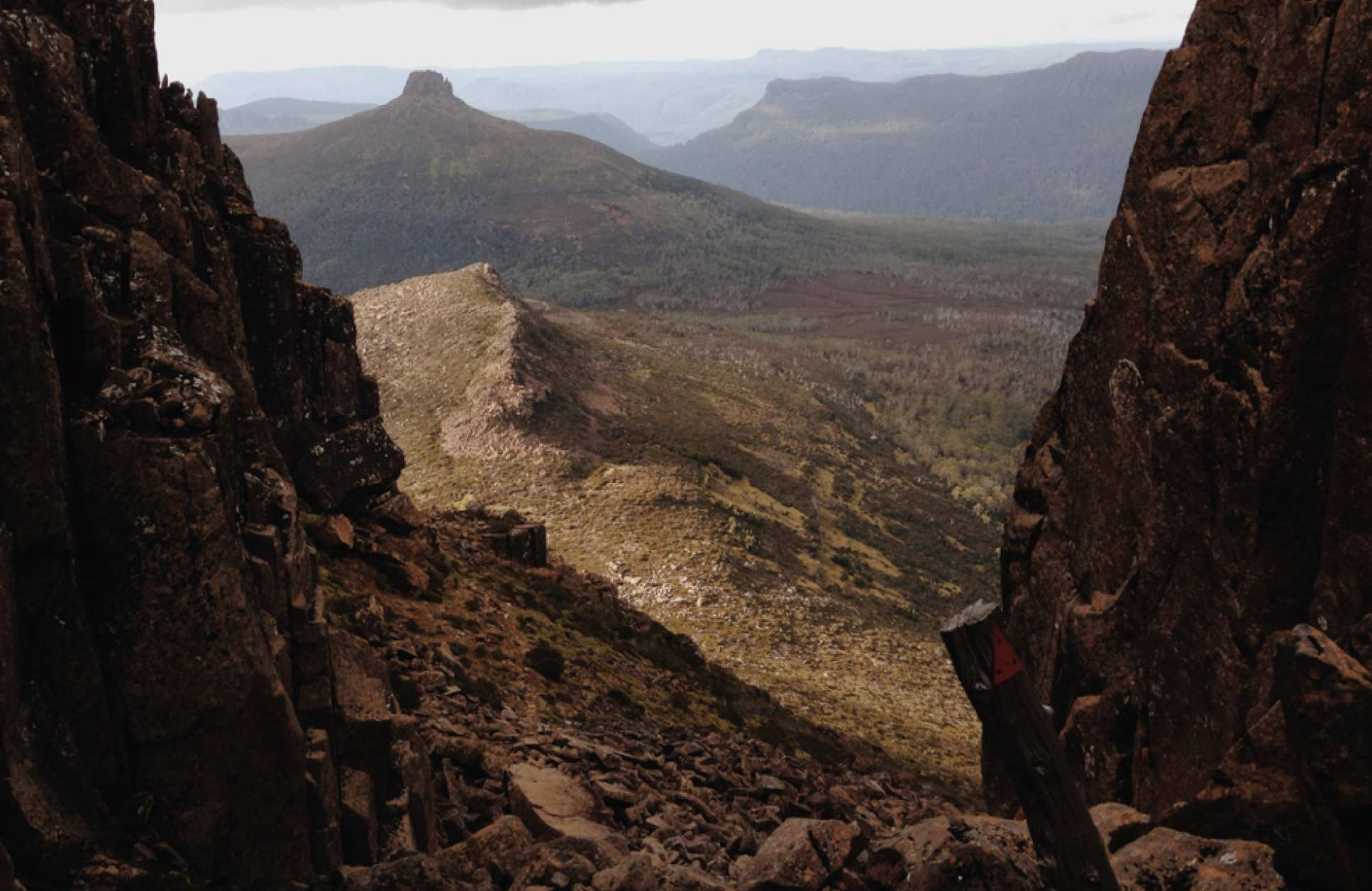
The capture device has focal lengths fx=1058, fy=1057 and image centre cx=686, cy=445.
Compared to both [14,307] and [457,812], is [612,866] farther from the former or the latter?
[14,307]

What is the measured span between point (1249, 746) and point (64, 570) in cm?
1102

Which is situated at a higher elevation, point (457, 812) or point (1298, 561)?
point (1298, 561)

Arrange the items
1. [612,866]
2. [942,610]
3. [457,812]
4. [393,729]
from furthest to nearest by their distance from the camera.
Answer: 1. [942,610]
2. [457,812]
3. [393,729]
4. [612,866]

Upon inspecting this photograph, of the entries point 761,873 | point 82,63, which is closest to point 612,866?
point 761,873

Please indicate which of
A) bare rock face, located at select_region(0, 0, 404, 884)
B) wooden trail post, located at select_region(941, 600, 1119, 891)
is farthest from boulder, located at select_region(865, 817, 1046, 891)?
bare rock face, located at select_region(0, 0, 404, 884)

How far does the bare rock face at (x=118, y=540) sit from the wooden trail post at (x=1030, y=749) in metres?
6.95

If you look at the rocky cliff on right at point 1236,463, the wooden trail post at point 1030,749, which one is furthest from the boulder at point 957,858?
the rocky cliff on right at point 1236,463

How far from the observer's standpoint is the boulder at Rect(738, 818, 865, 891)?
37.6 ft

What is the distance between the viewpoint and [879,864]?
11.2 meters

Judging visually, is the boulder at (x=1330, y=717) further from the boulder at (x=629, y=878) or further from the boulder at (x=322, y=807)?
the boulder at (x=322, y=807)

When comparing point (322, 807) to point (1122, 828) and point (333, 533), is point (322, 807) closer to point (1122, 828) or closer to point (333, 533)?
point (1122, 828)

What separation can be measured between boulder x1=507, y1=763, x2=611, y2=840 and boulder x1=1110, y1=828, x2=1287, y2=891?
674 centimetres

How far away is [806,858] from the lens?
38.1ft

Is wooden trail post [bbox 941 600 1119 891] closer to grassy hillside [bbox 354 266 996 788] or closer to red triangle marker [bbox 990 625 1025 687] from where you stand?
red triangle marker [bbox 990 625 1025 687]
